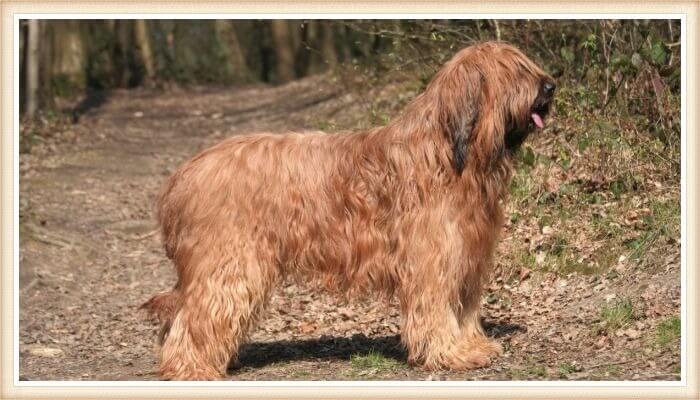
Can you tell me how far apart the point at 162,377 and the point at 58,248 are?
594 centimetres

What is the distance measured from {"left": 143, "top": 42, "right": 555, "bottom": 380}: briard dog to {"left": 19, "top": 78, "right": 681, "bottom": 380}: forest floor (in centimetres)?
45

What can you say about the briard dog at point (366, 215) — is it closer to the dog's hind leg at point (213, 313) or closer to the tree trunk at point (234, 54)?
the dog's hind leg at point (213, 313)

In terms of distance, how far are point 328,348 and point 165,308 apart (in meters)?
1.51

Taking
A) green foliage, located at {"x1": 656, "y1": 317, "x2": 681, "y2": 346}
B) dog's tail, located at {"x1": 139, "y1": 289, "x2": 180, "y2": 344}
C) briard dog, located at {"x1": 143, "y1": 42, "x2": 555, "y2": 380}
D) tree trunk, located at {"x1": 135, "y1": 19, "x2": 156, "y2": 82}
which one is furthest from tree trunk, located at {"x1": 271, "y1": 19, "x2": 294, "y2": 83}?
green foliage, located at {"x1": 656, "y1": 317, "x2": 681, "y2": 346}

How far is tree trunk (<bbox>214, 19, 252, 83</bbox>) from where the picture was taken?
30078 millimetres

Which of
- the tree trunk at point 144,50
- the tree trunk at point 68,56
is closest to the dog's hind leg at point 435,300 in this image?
the tree trunk at point 68,56

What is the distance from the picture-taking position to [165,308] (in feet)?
24.3

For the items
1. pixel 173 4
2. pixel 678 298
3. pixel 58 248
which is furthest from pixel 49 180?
pixel 678 298

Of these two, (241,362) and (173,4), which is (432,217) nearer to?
(241,362)

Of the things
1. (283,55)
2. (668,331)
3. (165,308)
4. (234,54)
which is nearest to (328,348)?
(165,308)

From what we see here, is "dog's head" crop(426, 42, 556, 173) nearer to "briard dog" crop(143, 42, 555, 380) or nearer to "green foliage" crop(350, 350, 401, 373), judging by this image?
"briard dog" crop(143, 42, 555, 380)

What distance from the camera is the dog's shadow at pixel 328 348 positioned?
26.3ft

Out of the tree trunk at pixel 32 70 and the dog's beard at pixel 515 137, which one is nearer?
the dog's beard at pixel 515 137

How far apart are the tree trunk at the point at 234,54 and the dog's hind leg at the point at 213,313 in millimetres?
23186
